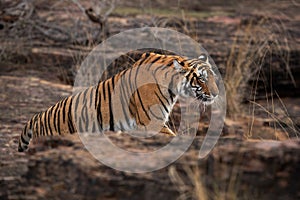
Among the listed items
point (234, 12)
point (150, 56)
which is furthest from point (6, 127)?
point (234, 12)

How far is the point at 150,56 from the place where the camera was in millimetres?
4559

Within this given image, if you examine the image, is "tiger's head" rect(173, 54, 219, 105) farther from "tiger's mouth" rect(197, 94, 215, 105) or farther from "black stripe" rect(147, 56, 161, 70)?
"black stripe" rect(147, 56, 161, 70)

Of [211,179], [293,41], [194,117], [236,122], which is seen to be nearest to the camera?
[211,179]

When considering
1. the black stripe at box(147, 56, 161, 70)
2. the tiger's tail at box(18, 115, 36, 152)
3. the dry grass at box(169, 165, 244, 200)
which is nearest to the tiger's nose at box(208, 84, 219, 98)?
the black stripe at box(147, 56, 161, 70)

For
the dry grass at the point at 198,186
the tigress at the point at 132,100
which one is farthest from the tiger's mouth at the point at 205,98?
the dry grass at the point at 198,186

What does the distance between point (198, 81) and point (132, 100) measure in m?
0.51

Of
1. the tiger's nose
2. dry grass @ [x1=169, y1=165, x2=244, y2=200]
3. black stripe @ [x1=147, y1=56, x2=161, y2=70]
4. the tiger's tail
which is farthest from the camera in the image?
black stripe @ [x1=147, y1=56, x2=161, y2=70]

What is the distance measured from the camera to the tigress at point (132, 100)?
429 centimetres

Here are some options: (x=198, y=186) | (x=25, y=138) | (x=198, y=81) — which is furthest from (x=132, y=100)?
(x=198, y=186)

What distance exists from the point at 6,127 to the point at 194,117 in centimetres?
150

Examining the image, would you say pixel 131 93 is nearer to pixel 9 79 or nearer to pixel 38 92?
pixel 38 92

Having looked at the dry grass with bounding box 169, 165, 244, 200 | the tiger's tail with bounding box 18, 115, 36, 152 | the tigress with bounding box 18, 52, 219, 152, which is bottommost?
the tiger's tail with bounding box 18, 115, 36, 152

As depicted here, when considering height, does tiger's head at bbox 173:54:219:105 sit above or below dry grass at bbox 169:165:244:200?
below

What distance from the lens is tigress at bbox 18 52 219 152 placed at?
4293mm
